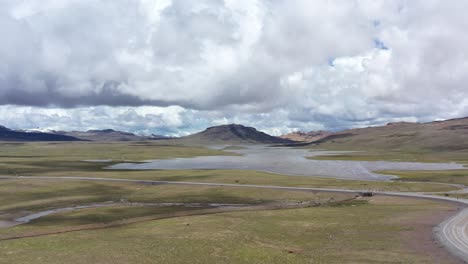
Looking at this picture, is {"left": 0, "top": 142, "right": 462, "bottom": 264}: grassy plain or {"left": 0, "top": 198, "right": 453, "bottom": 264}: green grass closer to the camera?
{"left": 0, "top": 198, "right": 453, "bottom": 264}: green grass

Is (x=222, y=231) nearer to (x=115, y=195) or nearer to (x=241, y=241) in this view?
(x=241, y=241)

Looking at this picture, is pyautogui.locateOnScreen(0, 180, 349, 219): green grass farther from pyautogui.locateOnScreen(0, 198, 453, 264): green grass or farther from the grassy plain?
pyautogui.locateOnScreen(0, 198, 453, 264): green grass

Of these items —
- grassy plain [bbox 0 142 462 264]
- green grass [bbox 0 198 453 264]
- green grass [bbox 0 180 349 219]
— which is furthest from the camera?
green grass [bbox 0 180 349 219]

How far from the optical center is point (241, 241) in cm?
4881

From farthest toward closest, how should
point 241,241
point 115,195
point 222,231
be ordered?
point 115,195 < point 222,231 < point 241,241

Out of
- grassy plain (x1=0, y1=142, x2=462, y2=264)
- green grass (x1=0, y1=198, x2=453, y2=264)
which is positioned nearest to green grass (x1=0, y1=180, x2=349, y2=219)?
grassy plain (x1=0, y1=142, x2=462, y2=264)

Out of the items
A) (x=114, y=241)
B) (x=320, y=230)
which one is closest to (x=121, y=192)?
(x=114, y=241)

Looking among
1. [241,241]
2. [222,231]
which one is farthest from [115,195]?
[241,241]

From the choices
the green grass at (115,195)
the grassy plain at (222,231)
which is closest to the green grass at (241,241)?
the grassy plain at (222,231)

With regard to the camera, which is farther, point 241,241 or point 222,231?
point 222,231

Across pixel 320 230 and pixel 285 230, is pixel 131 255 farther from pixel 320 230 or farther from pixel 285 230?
pixel 320 230

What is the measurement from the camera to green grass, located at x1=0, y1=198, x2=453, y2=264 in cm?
4044

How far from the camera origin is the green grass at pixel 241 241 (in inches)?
1592

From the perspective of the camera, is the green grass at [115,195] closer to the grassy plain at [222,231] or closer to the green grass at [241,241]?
the grassy plain at [222,231]
